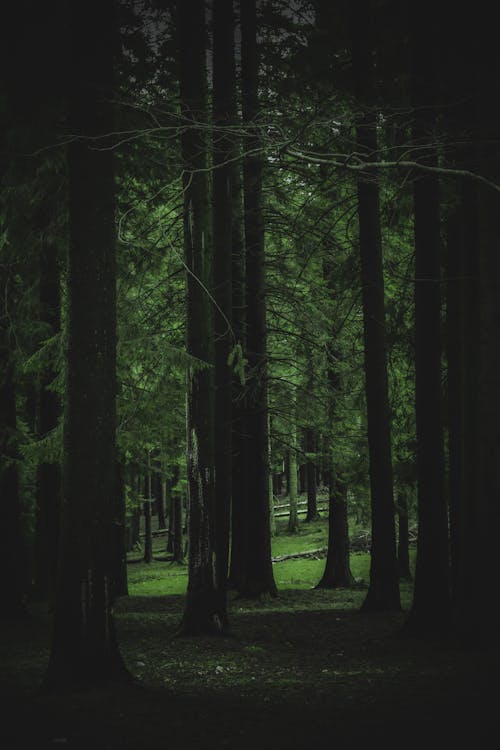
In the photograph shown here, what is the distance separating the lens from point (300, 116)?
7957 mm

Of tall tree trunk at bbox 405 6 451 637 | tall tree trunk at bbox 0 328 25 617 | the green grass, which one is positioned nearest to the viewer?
tall tree trunk at bbox 405 6 451 637

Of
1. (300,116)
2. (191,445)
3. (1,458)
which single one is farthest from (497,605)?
(1,458)

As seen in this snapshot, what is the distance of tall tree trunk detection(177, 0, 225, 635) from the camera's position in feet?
34.7

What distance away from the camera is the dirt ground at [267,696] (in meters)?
5.34

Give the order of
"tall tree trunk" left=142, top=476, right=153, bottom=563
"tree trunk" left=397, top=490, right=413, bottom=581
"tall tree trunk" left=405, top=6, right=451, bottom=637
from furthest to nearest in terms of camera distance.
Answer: "tall tree trunk" left=142, top=476, right=153, bottom=563 → "tree trunk" left=397, top=490, right=413, bottom=581 → "tall tree trunk" left=405, top=6, right=451, bottom=637

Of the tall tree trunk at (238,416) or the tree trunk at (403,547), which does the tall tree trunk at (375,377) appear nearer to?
the tall tree trunk at (238,416)

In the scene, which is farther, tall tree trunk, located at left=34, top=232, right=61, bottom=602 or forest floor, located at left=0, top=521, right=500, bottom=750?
tall tree trunk, located at left=34, top=232, right=61, bottom=602

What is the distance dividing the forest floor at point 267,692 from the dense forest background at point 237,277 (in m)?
0.53

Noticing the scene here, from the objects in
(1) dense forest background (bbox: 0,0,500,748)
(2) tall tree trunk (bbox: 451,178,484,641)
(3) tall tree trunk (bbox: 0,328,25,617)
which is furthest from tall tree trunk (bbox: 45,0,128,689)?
(3) tall tree trunk (bbox: 0,328,25,617)

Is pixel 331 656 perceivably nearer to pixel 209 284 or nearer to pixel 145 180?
pixel 209 284

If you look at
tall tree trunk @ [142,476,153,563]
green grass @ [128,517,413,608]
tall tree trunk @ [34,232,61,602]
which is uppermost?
tall tree trunk @ [34,232,61,602]

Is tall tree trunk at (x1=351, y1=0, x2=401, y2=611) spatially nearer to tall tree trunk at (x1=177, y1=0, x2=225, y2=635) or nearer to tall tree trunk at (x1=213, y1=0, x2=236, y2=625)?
tall tree trunk at (x1=213, y1=0, x2=236, y2=625)

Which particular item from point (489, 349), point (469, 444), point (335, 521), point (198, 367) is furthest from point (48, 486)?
point (489, 349)

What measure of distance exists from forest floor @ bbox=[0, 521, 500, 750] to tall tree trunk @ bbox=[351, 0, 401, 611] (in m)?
0.84
